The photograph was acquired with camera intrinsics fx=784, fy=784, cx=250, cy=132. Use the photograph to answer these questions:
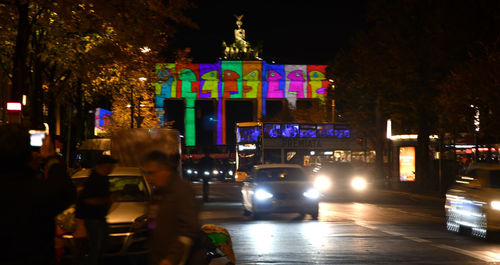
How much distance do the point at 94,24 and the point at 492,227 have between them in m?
11.4

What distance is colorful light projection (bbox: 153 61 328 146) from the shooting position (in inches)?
4146

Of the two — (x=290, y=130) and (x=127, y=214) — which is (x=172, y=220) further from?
(x=290, y=130)

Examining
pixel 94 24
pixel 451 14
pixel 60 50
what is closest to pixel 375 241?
pixel 94 24

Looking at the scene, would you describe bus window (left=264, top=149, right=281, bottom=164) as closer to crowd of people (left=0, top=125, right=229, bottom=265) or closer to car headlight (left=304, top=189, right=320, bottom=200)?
car headlight (left=304, top=189, right=320, bottom=200)

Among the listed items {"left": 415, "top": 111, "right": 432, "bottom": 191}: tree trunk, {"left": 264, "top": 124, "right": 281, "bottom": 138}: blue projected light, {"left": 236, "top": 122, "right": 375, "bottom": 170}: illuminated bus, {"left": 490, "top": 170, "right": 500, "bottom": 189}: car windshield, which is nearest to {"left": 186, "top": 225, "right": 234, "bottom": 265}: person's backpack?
{"left": 490, "top": 170, "right": 500, "bottom": 189}: car windshield

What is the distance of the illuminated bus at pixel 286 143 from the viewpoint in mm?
48844

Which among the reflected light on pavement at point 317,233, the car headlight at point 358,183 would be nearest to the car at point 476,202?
the reflected light on pavement at point 317,233

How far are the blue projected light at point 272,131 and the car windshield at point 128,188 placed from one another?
112 feet

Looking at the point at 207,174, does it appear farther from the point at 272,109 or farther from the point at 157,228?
the point at 272,109

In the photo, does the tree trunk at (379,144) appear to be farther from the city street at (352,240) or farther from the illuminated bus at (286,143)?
the city street at (352,240)

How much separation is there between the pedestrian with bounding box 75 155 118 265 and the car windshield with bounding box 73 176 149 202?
137 inches

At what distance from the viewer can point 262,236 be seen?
17453 millimetres

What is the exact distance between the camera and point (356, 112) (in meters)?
57.4

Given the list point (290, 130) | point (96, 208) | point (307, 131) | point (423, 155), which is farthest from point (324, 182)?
point (96, 208)
